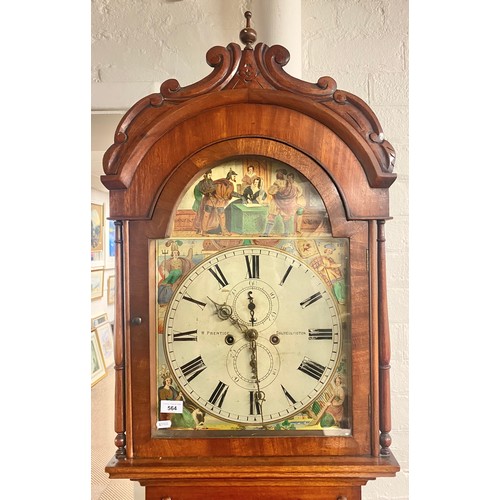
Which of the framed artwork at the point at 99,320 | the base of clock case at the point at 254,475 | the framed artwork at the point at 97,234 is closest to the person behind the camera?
the base of clock case at the point at 254,475

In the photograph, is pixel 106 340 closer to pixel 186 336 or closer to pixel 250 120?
pixel 186 336

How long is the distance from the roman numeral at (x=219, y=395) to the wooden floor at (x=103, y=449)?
1.76 m

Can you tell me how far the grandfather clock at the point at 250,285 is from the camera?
0.90 metres

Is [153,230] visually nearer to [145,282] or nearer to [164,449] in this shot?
[145,282]

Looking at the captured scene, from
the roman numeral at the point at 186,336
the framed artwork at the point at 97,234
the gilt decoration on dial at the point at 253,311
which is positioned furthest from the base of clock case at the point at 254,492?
the framed artwork at the point at 97,234

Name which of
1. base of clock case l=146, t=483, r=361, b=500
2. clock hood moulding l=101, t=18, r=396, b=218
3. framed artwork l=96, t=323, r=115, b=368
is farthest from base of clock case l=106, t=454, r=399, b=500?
framed artwork l=96, t=323, r=115, b=368

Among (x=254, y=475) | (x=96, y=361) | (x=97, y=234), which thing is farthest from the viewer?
(x=96, y=361)

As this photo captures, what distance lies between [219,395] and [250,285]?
22 centimetres

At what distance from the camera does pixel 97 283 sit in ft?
8.05

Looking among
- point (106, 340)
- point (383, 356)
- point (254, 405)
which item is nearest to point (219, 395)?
point (254, 405)

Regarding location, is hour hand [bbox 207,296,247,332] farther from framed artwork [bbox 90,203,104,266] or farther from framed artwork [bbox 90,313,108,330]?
framed artwork [bbox 90,313,108,330]

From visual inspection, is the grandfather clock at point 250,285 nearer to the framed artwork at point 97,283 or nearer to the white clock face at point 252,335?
the white clock face at point 252,335

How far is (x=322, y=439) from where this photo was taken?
90 cm

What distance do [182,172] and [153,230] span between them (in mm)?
122
